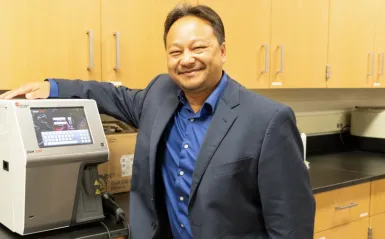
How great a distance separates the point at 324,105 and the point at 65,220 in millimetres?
2342

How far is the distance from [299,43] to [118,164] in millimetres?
1286

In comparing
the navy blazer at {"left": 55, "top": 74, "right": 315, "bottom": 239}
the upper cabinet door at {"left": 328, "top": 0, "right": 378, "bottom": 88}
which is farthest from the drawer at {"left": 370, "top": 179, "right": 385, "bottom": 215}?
the navy blazer at {"left": 55, "top": 74, "right": 315, "bottom": 239}

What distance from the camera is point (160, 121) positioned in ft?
4.71

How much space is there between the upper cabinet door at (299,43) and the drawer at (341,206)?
0.65 meters

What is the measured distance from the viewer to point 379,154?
3150 mm

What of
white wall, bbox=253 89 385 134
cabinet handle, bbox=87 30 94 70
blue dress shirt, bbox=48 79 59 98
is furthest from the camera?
white wall, bbox=253 89 385 134

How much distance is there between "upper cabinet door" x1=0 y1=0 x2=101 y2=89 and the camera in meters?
1.59

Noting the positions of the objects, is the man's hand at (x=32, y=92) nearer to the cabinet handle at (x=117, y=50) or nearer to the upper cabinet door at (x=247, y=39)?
the cabinet handle at (x=117, y=50)

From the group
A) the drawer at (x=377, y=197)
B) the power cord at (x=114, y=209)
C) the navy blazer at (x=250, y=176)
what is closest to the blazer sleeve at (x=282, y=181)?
the navy blazer at (x=250, y=176)

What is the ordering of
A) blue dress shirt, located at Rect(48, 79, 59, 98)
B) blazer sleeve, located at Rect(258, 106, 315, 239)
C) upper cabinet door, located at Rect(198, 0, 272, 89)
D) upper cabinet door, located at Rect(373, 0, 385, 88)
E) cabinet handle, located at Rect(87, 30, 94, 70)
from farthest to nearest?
1. upper cabinet door, located at Rect(373, 0, 385, 88)
2. upper cabinet door, located at Rect(198, 0, 272, 89)
3. cabinet handle, located at Rect(87, 30, 94, 70)
4. blue dress shirt, located at Rect(48, 79, 59, 98)
5. blazer sleeve, located at Rect(258, 106, 315, 239)

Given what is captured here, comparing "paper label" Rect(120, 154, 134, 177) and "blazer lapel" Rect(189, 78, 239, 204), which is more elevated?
"blazer lapel" Rect(189, 78, 239, 204)

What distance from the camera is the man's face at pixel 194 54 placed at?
4.31ft

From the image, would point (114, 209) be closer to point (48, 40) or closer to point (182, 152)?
point (182, 152)

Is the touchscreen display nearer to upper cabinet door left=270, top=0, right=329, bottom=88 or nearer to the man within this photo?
the man
